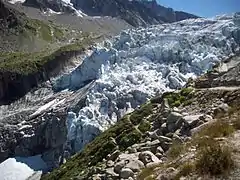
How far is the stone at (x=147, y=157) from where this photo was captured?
15.4 meters

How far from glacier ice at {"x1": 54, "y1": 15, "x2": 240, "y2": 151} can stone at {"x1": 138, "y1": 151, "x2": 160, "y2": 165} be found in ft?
184

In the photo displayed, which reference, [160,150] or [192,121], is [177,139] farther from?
[192,121]

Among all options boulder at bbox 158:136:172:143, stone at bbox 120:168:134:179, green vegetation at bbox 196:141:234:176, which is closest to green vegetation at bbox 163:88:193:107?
boulder at bbox 158:136:172:143

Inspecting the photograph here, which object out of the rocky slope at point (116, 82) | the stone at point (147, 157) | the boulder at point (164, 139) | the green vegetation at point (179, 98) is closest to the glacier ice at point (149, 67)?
the rocky slope at point (116, 82)

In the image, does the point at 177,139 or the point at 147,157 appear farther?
the point at 177,139

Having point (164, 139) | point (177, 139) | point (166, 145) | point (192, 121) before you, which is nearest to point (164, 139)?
point (164, 139)

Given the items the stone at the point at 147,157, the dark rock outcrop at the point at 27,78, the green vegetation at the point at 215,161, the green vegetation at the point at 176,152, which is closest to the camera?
the green vegetation at the point at 215,161

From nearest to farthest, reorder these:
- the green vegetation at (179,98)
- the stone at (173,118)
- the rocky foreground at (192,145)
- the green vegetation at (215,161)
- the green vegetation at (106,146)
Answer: the green vegetation at (215,161), the rocky foreground at (192,145), the stone at (173,118), the green vegetation at (106,146), the green vegetation at (179,98)

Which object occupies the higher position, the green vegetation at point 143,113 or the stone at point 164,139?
the stone at point 164,139

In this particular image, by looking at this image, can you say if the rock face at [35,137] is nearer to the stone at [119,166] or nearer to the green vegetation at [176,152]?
the stone at [119,166]

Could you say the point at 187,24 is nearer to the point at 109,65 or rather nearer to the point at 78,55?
the point at 109,65

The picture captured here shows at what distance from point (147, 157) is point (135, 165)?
1.87ft

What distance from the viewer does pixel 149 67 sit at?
279 feet

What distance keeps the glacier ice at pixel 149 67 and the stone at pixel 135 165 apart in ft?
185
